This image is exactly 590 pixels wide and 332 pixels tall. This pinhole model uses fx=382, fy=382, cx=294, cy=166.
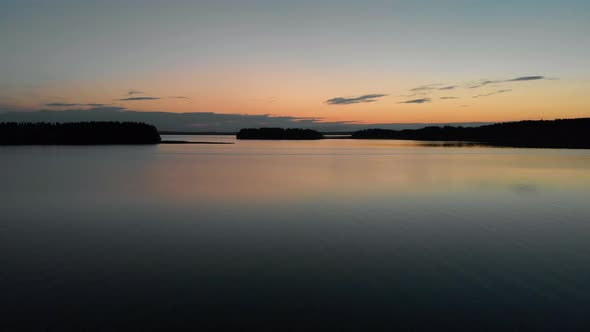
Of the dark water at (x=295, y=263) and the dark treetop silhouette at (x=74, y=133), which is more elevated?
the dark treetop silhouette at (x=74, y=133)

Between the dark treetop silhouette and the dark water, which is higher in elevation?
the dark treetop silhouette

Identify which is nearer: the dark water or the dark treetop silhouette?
the dark water

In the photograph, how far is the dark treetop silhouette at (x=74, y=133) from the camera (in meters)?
108

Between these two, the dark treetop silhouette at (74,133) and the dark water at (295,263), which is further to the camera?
the dark treetop silhouette at (74,133)

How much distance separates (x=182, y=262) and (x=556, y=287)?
8.49 m

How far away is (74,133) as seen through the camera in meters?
113

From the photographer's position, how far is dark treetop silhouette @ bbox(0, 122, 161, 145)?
108 meters

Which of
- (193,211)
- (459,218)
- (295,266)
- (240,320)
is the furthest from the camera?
(193,211)

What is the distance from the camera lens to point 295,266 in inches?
367

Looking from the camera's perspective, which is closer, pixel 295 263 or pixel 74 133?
pixel 295 263

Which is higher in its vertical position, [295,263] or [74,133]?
[74,133]

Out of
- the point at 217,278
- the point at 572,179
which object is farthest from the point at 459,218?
the point at 572,179

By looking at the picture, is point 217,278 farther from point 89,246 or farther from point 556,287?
point 556,287

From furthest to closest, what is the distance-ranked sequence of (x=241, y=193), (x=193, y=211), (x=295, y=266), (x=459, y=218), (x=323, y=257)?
1. (x=241, y=193)
2. (x=193, y=211)
3. (x=459, y=218)
4. (x=323, y=257)
5. (x=295, y=266)
